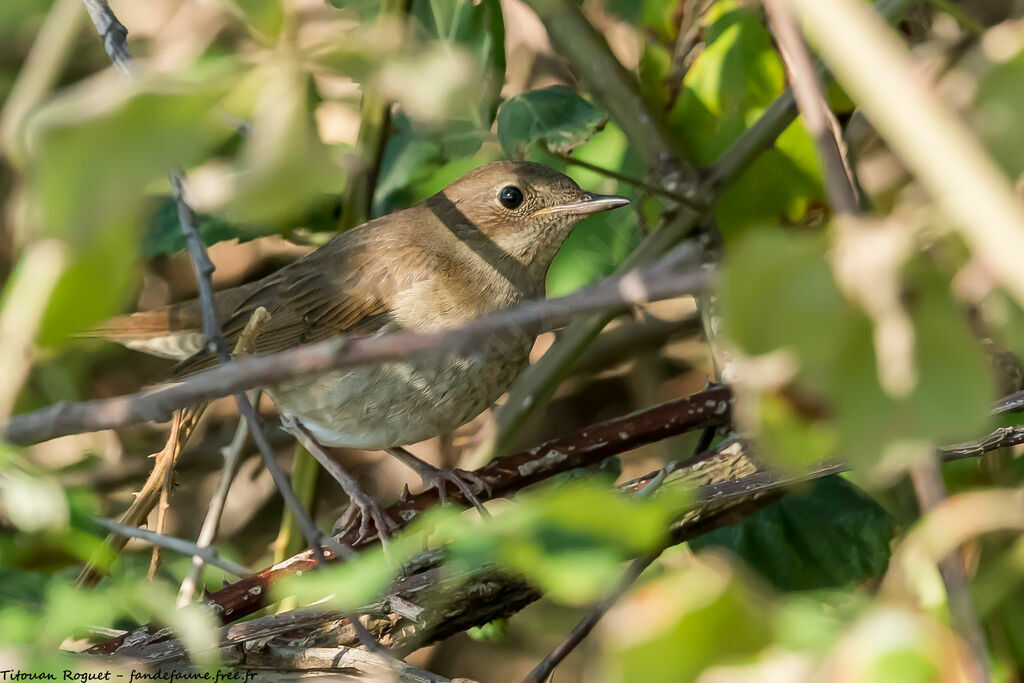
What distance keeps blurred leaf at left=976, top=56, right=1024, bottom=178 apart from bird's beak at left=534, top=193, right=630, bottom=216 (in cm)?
233

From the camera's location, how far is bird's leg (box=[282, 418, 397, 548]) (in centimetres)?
279

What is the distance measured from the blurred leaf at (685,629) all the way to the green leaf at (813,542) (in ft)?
7.49

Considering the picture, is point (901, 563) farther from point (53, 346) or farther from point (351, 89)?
point (351, 89)

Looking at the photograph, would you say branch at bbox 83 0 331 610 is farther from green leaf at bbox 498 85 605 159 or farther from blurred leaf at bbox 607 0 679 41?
blurred leaf at bbox 607 0 679 41

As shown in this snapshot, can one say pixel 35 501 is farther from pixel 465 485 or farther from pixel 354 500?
pixel 354 500

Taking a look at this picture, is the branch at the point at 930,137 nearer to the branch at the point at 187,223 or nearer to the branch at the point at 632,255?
the branch at the point at 187,223

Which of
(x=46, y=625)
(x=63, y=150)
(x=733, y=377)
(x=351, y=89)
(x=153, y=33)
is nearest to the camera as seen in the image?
(x=63, y=150)

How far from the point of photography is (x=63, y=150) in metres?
0.60

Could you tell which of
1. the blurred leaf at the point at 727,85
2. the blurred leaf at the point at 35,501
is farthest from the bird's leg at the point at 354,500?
the blurred leaf at the point at 35,501

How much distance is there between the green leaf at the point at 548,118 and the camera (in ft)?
9.53

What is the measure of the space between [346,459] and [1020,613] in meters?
3.23

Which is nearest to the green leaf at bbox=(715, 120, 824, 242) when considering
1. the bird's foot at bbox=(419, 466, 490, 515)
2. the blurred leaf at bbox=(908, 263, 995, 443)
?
the bird's foot at bbox=(419, 466, 490, 515)

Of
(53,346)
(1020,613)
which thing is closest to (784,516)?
(1020,613)

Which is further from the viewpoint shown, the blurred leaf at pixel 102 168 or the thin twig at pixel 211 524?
the thin twig at pixel 211 524
